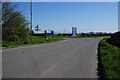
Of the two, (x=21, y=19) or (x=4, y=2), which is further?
(x=21, y=19)

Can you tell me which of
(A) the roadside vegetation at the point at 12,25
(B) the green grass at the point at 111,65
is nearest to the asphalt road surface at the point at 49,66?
(B) the green grass at the point at 111,65

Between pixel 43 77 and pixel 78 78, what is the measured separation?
1.22 metres

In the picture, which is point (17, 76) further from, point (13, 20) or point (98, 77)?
point (13, 20)

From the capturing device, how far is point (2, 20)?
99.4ft

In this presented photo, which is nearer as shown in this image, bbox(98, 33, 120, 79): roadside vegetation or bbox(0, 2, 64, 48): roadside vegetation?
bbox(98, 33, 120, 79): roadside vegetation

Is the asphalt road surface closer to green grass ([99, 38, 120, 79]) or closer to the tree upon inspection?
green grass ([99, 38, 120, 79])

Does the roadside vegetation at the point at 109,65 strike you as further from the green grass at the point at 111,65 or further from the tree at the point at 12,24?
the tree at the point at 12,24

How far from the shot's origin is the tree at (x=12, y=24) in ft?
101

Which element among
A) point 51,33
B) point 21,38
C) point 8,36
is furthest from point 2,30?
point 51,33

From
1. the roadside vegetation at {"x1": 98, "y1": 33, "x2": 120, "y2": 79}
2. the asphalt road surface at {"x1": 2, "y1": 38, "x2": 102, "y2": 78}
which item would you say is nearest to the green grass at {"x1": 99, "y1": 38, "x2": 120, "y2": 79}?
the roadside vegetation at {"x1": 98, "y1": 33, "x2": 120, "y2": 79}

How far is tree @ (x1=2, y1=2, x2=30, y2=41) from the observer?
30641 mm

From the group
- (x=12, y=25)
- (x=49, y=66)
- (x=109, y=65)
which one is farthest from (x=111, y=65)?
(x=12, y=25)

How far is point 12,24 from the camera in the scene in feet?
104

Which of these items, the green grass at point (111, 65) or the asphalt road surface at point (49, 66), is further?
the asphalt road surface at point (49, 66)
